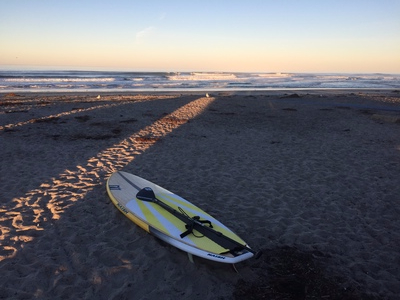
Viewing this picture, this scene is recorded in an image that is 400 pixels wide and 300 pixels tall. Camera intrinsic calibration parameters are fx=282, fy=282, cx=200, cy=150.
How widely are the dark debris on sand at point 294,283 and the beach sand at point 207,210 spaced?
17mm

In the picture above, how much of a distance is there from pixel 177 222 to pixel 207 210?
115cm

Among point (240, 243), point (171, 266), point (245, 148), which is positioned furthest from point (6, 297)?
point (245, 148)

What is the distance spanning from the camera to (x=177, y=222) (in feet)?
16.1

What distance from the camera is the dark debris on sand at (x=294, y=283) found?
372 cm

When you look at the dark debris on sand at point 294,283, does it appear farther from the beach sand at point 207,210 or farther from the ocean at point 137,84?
the ocean at point 137,84

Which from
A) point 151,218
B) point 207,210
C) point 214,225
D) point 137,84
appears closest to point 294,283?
point 214,225

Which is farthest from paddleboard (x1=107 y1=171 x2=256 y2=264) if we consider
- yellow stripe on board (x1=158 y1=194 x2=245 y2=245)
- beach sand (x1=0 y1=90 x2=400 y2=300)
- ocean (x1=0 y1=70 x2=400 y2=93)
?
ocean (x1=0 y1=70 x2=400 y2=93)

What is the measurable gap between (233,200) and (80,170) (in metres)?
4.34

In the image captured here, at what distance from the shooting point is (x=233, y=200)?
20.9 feet

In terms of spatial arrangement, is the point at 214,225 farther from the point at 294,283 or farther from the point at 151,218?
the point at 294,283

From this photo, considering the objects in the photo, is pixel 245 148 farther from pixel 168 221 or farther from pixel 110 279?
pixel 110 279

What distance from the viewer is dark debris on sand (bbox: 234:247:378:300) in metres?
3.72

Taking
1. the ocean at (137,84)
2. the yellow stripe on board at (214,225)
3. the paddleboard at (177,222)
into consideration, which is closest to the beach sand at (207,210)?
the paddleboard at (177,222)

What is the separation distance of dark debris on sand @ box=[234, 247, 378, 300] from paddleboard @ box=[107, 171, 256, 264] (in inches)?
15.7
